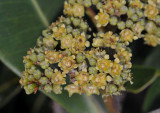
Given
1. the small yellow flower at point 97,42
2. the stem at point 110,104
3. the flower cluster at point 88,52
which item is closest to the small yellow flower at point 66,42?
the flower cluster at point 88,52

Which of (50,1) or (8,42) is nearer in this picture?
(8,42)

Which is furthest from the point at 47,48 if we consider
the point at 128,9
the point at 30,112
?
the point at 30,112

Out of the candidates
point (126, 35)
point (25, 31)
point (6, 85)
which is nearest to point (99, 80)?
point (126, 35)

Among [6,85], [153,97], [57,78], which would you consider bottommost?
[153,97]

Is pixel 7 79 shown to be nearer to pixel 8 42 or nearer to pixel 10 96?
pixel 10 96

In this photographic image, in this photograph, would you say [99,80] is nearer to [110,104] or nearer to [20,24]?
[110,104]

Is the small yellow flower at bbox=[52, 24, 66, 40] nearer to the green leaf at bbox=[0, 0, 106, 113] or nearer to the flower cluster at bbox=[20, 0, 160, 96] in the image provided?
the flower cluster at bbox=[20, 0, 160, 96]
